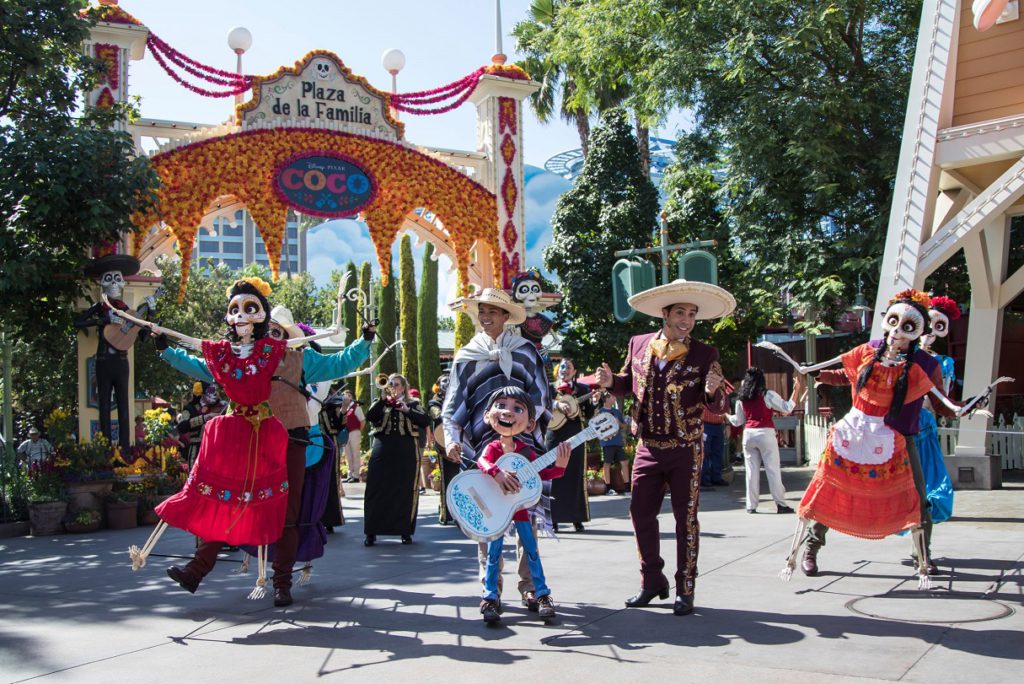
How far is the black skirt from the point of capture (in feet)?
31.9

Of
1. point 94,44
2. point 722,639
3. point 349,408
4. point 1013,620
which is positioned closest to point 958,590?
point 1013,620

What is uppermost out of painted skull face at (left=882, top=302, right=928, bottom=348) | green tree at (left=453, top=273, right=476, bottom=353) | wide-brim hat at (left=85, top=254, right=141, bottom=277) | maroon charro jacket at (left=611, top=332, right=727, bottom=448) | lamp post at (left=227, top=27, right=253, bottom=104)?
lamp post at (left=227, top=27, right=253, bottom=104)

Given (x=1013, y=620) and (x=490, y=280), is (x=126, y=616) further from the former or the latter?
(x=490, y=280)

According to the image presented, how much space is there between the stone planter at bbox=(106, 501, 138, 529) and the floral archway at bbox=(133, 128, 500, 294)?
387 centimetres

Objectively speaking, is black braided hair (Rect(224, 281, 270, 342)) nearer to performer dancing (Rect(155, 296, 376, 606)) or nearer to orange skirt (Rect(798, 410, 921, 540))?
performer dancing (Rect(155, 296, 376, 606))

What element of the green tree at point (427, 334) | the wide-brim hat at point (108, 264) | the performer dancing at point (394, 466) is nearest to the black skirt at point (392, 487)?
the performer dancing at point (394, 466)

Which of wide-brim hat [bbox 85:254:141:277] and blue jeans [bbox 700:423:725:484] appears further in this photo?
blue jeans [bbox 700:423:725:484]

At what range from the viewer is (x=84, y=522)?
38.2 ft

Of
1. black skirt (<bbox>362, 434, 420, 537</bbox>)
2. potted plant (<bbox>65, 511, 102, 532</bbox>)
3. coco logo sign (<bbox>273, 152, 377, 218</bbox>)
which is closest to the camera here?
black skirt (<bbox>362, 434, 420, 537</bbox>)

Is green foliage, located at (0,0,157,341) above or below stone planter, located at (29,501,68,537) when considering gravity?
above

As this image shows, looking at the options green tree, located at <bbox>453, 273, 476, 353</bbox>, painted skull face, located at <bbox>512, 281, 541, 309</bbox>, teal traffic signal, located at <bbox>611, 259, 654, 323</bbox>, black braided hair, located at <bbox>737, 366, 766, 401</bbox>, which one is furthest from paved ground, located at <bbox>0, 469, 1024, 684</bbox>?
green tree, located at <bbox>453, 273, 476, 353</bbox>

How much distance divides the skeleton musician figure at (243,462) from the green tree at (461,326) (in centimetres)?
1035

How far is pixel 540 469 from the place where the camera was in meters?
5.95

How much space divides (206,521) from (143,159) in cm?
816
